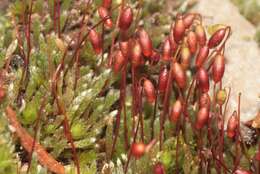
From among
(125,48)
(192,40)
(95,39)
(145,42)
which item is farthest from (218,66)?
(95,39)

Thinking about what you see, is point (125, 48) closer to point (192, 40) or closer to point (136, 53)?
point (136, 53)

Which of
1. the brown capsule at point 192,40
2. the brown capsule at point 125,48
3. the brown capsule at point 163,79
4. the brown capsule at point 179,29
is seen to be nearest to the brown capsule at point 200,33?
the brown capsule at point 192,40

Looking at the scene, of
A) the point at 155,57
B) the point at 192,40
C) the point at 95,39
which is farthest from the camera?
the point at 155,57

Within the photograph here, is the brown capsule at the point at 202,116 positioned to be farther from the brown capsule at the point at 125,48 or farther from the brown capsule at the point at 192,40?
the brown capsule at the point at 125,48

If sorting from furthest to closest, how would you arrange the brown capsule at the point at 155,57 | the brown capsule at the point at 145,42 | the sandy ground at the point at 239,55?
1. the sandy ground at the point at 239,55
2. the brown capsule at the point at 155,57
3. the brown capsule at the point at 145,42

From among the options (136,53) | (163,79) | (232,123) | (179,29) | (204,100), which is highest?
(179,29)

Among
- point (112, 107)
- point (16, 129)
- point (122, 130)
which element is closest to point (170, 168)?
point (122, 130)

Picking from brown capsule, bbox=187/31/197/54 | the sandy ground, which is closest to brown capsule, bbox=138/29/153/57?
brown capsule, bbox=187/31/197/54

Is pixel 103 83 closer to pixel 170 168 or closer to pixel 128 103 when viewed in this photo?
pixel 128 103

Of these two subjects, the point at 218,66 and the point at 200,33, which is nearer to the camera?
the point at 218,66
